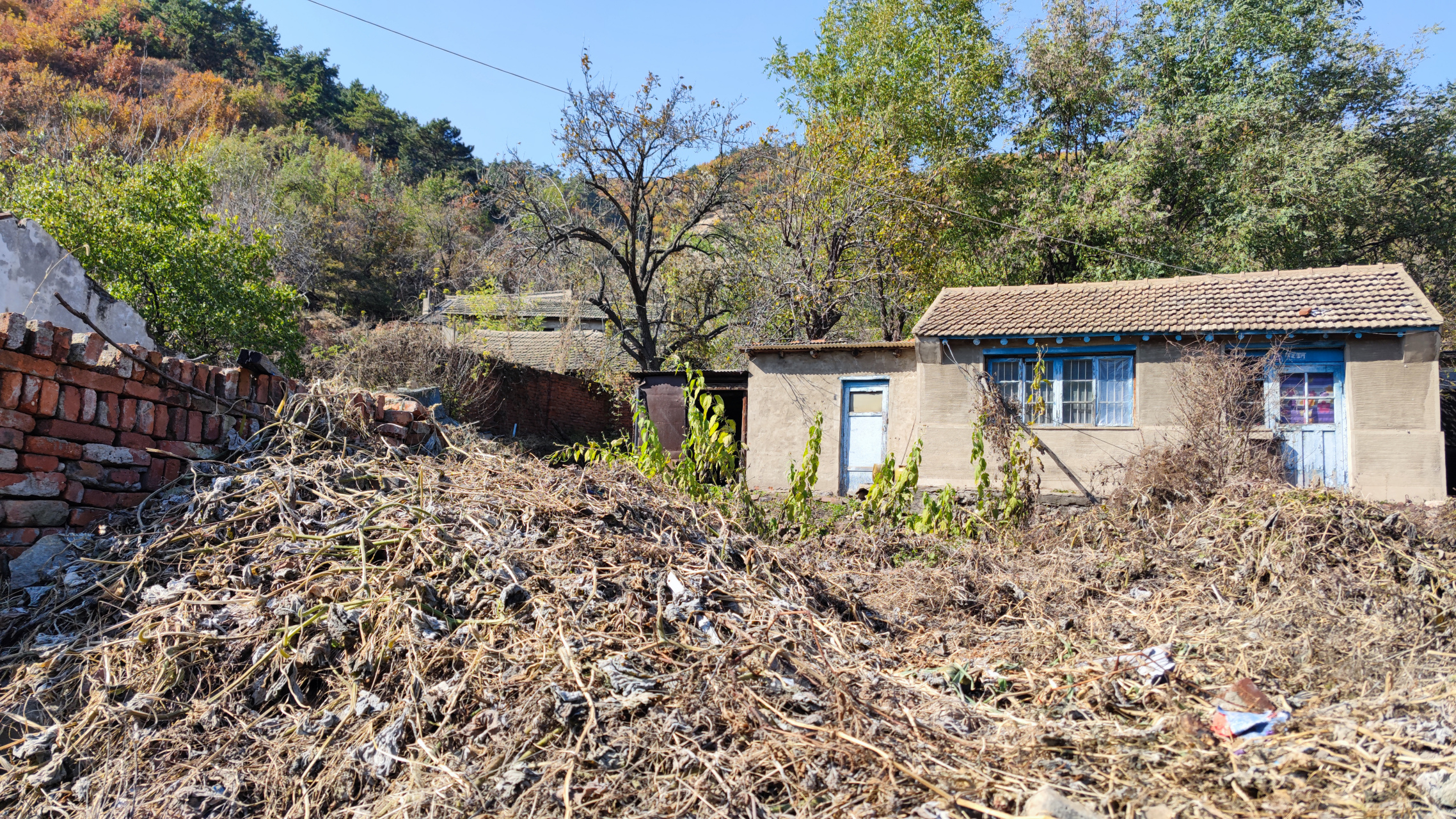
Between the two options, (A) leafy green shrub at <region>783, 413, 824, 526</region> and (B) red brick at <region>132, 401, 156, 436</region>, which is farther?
(A) leafy green shrub at <region>783, 413, 824, 526</region>

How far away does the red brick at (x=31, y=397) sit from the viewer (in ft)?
12.2

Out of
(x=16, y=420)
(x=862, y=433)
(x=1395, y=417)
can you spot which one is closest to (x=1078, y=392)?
(x=862, y=433)

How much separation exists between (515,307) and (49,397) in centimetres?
1985

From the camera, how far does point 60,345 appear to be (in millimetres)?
3836

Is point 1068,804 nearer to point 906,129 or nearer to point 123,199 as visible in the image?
point 123,199

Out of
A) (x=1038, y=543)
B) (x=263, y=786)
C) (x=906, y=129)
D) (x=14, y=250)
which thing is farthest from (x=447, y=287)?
(x=263, y=786)

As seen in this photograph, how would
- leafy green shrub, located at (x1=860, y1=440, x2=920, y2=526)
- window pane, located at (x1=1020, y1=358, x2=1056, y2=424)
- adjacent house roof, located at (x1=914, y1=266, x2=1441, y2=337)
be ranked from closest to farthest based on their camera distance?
leafy green shrub, located at (x1=860, y1=440, x2=920, y2=526) → adjacent house roof, located at (x1=914, y1=266, x2=1441, y2=337) → window pane, located at (x1=1020, y1=358, x2=1056, y2=424)

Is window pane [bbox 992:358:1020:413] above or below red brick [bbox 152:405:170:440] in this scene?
above

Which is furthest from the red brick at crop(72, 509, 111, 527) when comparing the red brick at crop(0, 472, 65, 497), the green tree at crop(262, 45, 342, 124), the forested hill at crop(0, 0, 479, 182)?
the green tree at crop(262, 45, 342, 124)

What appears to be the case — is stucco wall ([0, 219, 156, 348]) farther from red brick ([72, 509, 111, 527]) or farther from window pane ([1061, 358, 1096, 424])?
window pane ([1061, 358, 1096, 424])

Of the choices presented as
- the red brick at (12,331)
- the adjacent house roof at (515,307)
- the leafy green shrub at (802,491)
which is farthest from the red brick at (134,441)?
the adjacent house roof at (515,307)

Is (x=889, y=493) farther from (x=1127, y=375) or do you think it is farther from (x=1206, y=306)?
(x=1206, y=306)

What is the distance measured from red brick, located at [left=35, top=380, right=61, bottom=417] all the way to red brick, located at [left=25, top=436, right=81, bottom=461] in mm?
119

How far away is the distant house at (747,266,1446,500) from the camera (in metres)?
10.3
